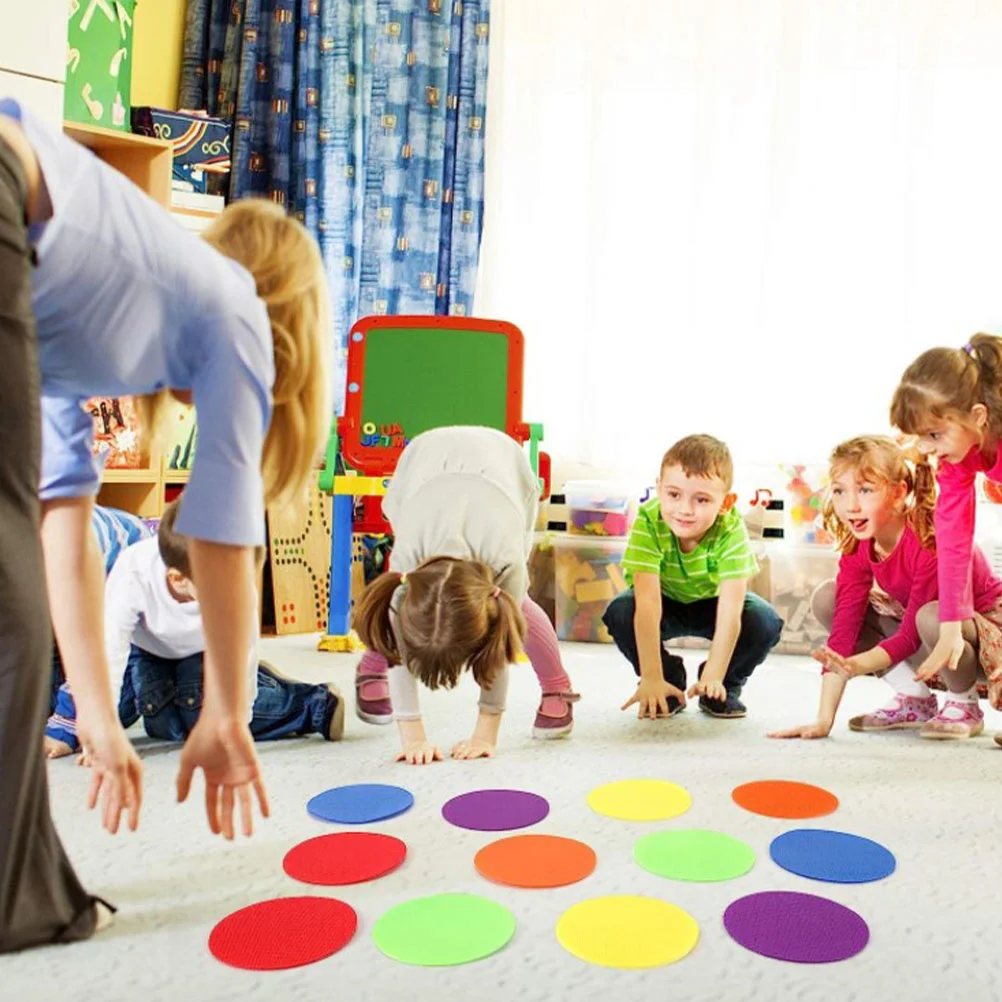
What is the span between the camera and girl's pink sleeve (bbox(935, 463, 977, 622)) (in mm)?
1769

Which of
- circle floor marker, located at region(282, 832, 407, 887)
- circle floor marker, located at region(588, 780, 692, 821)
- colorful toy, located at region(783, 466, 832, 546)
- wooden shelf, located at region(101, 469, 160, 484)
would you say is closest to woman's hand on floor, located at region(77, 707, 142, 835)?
circle floor marker, located at region(282, 832, 407, 887)

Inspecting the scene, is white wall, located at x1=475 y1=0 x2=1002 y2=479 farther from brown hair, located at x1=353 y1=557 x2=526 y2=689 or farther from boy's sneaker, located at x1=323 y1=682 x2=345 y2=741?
brown hair, located at x1=353 y1=557 x2=526 y2=689

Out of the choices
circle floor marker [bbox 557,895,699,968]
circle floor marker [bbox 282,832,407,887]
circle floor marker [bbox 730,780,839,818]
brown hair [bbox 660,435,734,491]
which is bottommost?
circle floor marker [bbox 730,780,839,818]

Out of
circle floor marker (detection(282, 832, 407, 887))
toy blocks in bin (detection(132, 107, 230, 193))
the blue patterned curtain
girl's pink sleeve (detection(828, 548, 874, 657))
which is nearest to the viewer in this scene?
circle floor marker (detection(282, 832, 407, 887))

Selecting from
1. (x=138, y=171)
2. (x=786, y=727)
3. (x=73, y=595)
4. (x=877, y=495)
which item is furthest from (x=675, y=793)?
(x=138, y=171)

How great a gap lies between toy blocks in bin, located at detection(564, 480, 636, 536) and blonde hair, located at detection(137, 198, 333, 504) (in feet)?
7.35

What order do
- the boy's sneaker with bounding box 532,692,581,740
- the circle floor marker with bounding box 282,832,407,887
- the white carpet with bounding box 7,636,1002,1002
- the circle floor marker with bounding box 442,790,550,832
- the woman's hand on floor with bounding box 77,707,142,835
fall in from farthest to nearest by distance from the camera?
the boy's sneaker with bounding box 532,692,581,740, the circle floor marker with bounding box 442,790,550,832, the circle floor marker with bounding box 282,832,407,887, the white carpet with bounding box 7,636,1002,1002, the woman's hand on floor with bounding box 77,707,142,835

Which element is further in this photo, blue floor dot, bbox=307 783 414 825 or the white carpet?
blue floor dot, bbox=307 783 414 825

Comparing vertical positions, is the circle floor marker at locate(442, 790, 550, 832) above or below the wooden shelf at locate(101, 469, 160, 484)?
below

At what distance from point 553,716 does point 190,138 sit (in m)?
1.79

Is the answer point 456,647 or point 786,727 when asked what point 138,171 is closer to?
point 456,647

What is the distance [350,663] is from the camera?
8.17 ft

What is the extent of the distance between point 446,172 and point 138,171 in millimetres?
823

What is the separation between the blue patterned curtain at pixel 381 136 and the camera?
305 centimetres
